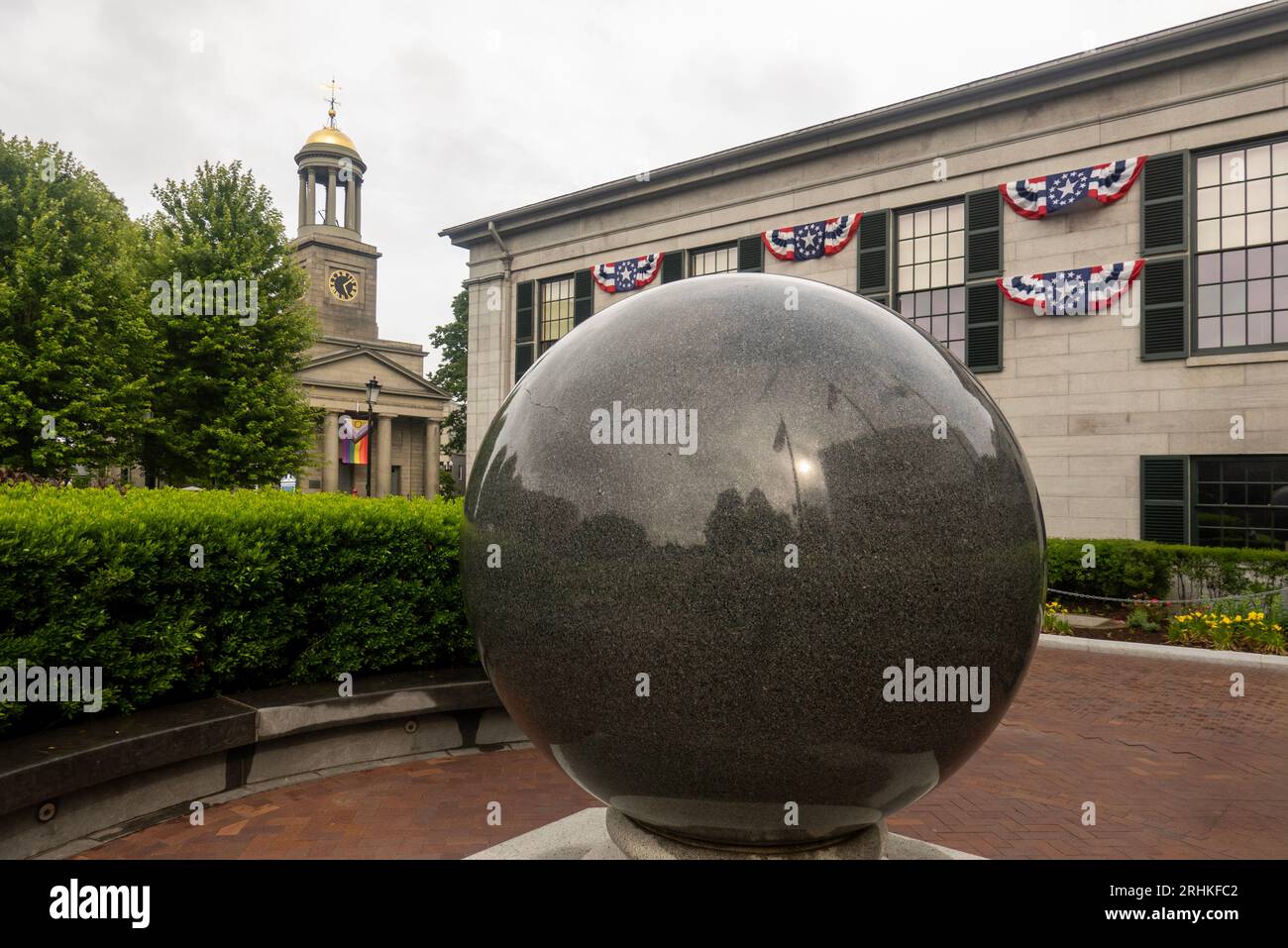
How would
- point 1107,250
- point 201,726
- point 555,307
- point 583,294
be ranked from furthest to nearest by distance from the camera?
point 555,307
point 583,294
point 1107,250
point 201,726

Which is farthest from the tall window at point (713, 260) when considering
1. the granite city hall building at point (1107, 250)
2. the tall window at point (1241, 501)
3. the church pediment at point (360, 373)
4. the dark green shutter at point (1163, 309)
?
the church pediment at point (360, 373)

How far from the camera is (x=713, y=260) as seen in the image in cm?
2589

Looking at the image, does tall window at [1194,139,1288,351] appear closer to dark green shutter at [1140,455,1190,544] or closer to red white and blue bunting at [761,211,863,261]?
dark green shutter at [1140,455,1190,544]

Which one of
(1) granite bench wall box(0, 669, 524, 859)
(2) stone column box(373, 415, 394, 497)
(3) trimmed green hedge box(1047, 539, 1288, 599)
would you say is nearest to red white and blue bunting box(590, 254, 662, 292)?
(3) trimmed green hedge box(1047, 539, 1288, 599)

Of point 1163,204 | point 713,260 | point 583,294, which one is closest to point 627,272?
point 583,294

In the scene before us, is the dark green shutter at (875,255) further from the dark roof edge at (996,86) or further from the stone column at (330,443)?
the stone column at (330,443)

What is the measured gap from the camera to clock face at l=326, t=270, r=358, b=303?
64438 millimetres

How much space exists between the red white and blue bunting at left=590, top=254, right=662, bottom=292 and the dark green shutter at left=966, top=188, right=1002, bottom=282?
9891 millimetres

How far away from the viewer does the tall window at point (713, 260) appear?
25500 mm

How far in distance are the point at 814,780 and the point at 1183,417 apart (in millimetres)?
18171

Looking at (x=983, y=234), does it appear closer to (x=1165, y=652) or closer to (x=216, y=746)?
(x=1165, y=652)

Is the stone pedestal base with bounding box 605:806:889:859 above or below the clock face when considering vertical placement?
below

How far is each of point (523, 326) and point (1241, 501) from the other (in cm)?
2276

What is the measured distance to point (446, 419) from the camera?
62625mm
